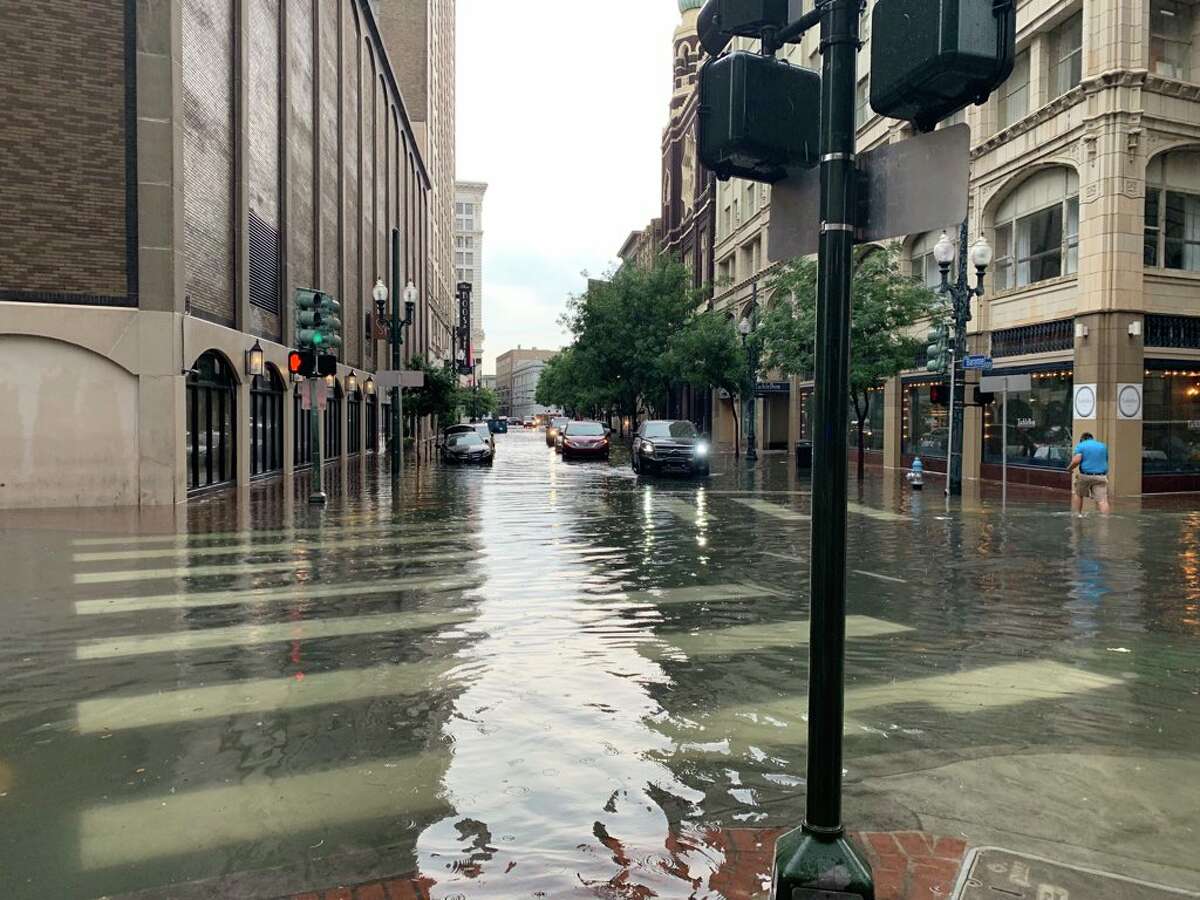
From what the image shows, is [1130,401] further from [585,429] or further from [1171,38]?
[585,429]

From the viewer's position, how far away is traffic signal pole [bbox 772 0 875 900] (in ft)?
9.96

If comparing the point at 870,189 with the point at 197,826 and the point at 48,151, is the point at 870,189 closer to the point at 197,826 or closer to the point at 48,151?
the point at 197,826

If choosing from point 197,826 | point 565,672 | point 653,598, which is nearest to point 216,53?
point 653,598

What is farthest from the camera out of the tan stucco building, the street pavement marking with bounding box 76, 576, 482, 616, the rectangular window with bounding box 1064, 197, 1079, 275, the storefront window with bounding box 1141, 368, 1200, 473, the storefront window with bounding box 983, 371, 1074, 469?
the storefront window with bounding box 983, 371, 1074, 469

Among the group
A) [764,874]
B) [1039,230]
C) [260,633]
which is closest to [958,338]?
[1039,230]

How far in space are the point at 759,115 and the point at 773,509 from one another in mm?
15492

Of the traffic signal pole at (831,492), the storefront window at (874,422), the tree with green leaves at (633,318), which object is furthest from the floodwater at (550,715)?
the tree with green leaves at (633,318)

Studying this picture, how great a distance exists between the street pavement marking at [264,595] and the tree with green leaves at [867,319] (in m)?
17.8

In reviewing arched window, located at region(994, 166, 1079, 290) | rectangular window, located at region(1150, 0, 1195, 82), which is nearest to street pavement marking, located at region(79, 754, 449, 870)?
arched window, located at region(994, 166, 1079, 290)

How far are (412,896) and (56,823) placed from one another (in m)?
1.82

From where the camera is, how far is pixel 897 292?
88.0 feet

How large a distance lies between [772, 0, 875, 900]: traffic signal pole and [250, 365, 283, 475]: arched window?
73.9 feet

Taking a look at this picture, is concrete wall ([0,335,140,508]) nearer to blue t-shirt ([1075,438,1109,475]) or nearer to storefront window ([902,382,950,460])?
blue t-shirt ([1075,438,1109,475])

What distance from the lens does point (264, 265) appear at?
25.5 m
